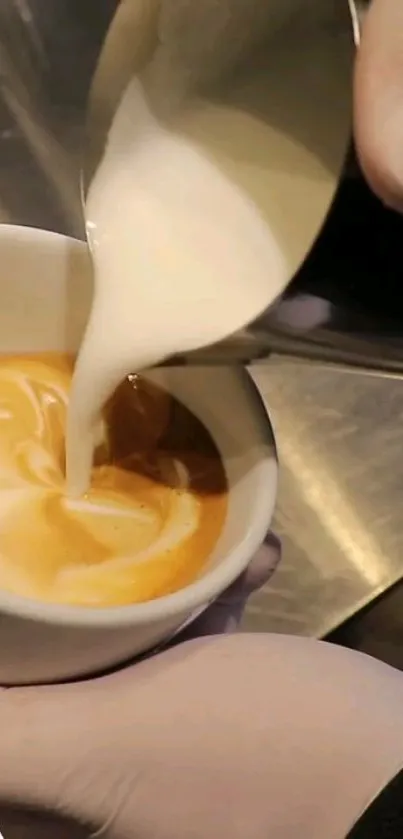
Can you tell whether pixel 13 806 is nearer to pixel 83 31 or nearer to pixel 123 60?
pixel 123 60

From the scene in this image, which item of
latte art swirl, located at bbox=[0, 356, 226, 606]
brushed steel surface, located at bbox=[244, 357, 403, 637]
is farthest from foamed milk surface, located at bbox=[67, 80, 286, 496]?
brushed steel surface, located at bbox=[244, 357, 403, 637]

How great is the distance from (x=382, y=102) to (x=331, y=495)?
1.48ft

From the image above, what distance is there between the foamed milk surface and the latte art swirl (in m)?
0.06

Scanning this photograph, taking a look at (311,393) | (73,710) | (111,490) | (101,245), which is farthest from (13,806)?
(311,393)

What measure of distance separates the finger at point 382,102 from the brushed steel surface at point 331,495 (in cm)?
36

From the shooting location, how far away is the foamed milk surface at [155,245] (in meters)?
0.53

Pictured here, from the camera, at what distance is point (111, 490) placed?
0.61 meters

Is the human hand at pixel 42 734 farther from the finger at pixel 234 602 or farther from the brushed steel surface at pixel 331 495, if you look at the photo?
the brushed steel surface at pixel 331 495

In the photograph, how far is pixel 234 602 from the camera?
2.19ft

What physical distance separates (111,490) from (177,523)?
4 cm

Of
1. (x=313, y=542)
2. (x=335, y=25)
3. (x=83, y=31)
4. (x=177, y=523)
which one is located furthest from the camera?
(x=83, y=31)

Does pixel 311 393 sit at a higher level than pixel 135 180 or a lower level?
lower

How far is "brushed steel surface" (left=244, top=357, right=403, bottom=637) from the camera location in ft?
2.51

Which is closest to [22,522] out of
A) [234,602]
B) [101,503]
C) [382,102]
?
[101,503]
